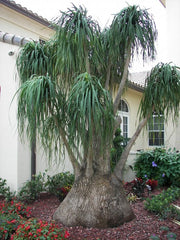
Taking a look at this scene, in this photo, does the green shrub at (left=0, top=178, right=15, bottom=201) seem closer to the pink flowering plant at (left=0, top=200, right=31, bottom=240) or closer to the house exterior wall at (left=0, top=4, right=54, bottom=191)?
the house exterior wall at (left=0, top=4, right=54, bottom=191)

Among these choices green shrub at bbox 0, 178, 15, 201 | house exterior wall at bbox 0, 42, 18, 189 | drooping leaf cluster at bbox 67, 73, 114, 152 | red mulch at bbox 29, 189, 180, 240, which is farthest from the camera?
house exterior wall at bbox 0, 42, 18, 189

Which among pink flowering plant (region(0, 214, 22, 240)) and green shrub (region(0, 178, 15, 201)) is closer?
pink flowering plant (region(0, 214, 22, 240))

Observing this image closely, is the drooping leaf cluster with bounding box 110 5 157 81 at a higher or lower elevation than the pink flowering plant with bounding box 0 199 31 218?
higher

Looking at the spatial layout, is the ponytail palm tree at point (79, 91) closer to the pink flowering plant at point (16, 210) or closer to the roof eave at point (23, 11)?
the pink flowering plant at point (16, 210)

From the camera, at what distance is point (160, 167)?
804 cm

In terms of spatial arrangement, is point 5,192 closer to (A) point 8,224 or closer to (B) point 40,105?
(A) point 8,224

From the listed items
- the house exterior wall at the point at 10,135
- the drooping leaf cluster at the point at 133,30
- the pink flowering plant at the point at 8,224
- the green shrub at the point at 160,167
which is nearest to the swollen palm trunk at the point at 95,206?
the pink flowering plant at the point at 8,224

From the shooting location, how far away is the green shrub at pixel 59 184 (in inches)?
222

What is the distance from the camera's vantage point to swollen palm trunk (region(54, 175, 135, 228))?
4.17m

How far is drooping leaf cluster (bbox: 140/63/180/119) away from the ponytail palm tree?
192 mm

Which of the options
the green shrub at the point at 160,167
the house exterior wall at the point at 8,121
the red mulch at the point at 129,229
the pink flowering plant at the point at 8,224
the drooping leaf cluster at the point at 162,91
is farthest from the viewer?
the green shrub at the point at 160,167

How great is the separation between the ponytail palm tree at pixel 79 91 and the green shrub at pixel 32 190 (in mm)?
1299

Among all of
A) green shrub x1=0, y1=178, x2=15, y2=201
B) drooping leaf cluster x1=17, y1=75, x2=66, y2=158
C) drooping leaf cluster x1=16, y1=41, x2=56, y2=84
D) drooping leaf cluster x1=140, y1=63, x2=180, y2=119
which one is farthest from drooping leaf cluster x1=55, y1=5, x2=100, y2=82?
green shrub x1=0, y1=178, x2=15, y2=201

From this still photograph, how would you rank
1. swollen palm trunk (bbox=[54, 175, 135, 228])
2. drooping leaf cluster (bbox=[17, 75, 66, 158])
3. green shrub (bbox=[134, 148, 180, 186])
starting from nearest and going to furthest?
drooping leaf cluster (bbox=[17, 75, 66, 158]), swollen palm trunk (bbox=[54, 175, 135, 228]), green shrub (bbox=[134, 148, 180, 186])
